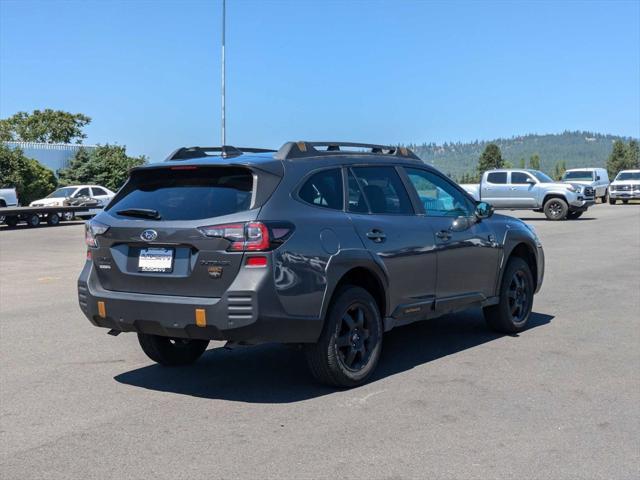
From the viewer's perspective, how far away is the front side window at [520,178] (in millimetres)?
31984

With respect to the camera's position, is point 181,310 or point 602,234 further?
point 602,234

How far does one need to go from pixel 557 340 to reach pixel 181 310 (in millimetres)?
4022

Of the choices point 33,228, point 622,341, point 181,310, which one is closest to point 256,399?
point 181,310

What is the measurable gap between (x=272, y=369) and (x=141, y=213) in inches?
68.9

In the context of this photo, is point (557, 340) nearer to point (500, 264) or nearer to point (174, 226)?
point (500, 264)

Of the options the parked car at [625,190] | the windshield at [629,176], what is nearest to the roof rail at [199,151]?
the parked car at [625,190]

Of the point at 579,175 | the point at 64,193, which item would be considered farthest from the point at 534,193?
the point at 64,193

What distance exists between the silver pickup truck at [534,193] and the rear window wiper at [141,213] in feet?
86.4

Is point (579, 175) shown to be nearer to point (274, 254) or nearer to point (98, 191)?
point (98, 191)

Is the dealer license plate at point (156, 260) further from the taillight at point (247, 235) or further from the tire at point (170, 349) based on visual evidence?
the tire at point (170, 349)

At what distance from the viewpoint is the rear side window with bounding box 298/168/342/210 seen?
584 centimetres

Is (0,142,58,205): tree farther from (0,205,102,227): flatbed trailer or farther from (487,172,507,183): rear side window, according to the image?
(487,172,507,183): rear side window

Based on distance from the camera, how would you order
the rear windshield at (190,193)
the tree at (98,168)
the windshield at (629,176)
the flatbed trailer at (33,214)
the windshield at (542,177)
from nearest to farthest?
the rear windshield at (190,193) → the flatbed trailer at (33,214) → the windshield at (542,177) → the windshield at (629,176) → the tree at (98,168)

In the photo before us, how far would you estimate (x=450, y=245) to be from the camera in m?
6.98
